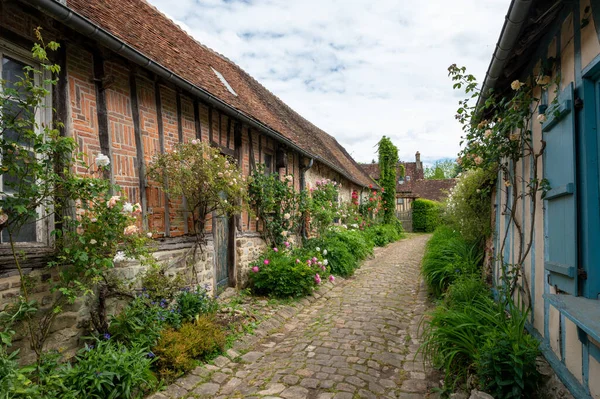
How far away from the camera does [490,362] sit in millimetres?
2711

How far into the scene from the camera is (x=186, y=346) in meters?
3.77

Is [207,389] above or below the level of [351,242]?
below

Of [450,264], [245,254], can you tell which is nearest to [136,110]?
[245,254]

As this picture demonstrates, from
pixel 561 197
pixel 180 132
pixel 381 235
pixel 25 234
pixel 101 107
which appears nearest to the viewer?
pixel 561 197

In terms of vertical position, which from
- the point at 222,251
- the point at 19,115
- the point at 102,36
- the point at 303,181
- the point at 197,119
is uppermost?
the point at 102,36

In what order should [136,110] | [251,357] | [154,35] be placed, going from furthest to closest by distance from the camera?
[154,35]
[136,110]
[251,357]

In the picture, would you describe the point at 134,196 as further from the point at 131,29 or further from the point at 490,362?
A: the point at 490,362

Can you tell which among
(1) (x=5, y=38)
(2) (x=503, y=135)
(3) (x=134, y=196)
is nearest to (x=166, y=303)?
(3) (x=134, y=196)

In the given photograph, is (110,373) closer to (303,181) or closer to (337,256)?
(337,256)

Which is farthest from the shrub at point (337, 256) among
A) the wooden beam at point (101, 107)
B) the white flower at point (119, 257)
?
the wooden beam at point (101, 107)

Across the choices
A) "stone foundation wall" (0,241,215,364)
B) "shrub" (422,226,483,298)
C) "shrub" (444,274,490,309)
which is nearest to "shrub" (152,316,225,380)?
"stone foundation wall" (0,241,215,364)

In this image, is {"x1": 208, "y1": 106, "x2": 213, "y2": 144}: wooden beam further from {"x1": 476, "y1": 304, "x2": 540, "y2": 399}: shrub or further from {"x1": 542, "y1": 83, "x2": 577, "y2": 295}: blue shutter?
{"x1": 476, "y1": 304, "x2": 540, "y2": 399}: shrub

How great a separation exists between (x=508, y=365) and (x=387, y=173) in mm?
16618

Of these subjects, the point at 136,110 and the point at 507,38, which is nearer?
the point at 507,38
